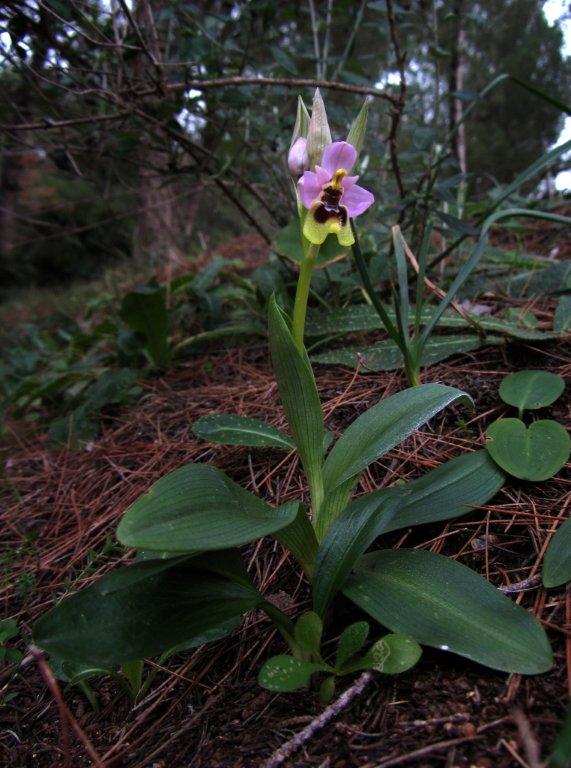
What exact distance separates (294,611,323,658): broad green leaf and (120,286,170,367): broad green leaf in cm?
177

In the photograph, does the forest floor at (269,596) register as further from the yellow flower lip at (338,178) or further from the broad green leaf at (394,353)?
the yellow flower lip at (338,178)

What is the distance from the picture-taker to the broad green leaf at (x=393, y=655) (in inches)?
34.9

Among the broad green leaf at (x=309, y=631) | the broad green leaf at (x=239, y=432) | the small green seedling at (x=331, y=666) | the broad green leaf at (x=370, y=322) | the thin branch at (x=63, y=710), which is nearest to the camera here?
the thin branch at (x=63, y=710)

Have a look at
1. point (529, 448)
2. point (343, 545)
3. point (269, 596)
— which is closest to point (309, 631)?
point (343, 545)

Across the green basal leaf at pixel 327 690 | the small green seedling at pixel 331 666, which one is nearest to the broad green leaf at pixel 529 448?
the small green seedling at pixel 331 666

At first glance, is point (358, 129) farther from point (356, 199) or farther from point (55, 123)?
point (55, 123)

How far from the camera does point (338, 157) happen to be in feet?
3.96

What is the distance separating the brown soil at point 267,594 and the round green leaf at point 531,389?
0.10m

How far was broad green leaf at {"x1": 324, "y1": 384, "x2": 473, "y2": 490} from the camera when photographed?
115 centimetres

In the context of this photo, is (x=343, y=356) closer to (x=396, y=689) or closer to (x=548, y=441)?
(x=548, y=441)

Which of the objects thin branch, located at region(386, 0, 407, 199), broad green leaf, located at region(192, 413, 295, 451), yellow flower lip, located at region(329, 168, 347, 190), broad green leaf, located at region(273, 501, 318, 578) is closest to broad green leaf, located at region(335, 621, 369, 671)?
broad green leaf, located at region(273, 501, 318, 578)

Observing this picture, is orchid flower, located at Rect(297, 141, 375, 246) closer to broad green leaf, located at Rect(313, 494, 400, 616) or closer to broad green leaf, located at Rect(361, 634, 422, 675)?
broad green leaf, located at Rect(313, 494, 400, 616)

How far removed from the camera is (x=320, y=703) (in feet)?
3.17

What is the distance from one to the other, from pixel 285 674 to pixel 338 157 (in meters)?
1.13
